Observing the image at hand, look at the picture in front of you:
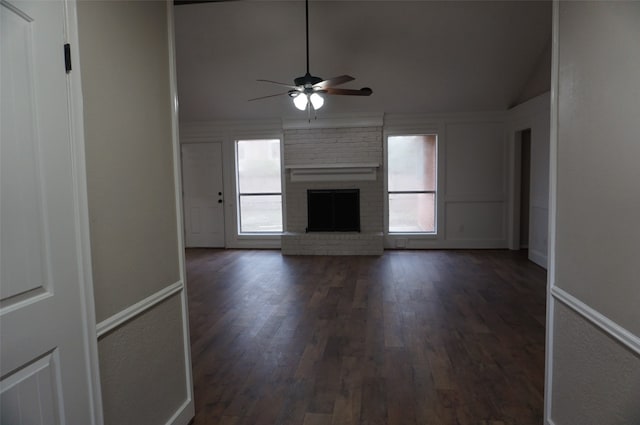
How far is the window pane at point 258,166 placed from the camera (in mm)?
7500

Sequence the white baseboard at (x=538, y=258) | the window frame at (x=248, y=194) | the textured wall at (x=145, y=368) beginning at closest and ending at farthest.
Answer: the textured wall at (x=145, y=368), the white baseboard at (x=538, y=258), the window frame at (x=248, y=194)

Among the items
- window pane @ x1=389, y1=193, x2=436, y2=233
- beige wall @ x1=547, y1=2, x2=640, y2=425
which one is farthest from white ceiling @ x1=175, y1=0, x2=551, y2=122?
beige wall @ x1=547, y1=2, x2=640, y2=425

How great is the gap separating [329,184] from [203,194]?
97.7 inches

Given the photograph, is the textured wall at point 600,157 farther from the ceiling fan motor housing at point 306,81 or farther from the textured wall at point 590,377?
the ceiling fan motor housing at point 306,81

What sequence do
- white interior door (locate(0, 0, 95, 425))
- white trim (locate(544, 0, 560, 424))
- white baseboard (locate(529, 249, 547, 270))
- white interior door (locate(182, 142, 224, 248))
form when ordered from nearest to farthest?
white interior door (locate(0, 0, 95, 425)) → white trim (locate(544, 0, 560, 424)) → white baseboard (locate(529, 249, 547, 270)) → white interior door (locate(182, 142, 224, 248))

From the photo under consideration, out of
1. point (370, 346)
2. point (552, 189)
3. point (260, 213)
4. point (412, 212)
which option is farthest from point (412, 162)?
point (552, 189)

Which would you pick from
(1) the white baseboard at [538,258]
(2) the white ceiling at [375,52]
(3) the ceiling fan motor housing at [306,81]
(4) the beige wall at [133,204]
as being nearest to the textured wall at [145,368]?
(4) the beige wall at [133,204]

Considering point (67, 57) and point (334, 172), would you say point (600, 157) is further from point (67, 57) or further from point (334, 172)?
point (334, 172)

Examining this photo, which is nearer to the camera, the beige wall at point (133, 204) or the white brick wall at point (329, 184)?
the beige wall at point (133, 204)

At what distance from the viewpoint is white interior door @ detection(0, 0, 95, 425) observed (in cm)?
111

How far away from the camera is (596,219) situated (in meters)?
1.48

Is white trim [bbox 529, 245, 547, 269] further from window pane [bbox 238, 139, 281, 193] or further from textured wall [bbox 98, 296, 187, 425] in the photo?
textured wall [bbox 98, 296, 187, 425]

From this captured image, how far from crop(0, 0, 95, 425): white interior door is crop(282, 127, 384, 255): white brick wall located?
5.53 m

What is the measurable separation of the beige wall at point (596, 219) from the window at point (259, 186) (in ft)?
19.8
